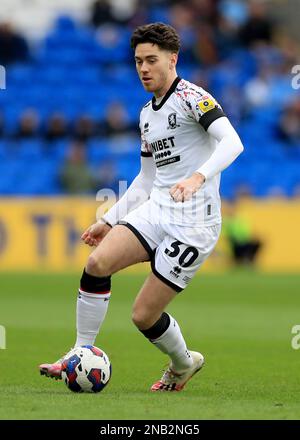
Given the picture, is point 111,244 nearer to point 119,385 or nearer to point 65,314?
point 119,385

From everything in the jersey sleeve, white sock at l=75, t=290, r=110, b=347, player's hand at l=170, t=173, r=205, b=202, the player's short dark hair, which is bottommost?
white sock at l=75, t=290, r=110, b=347

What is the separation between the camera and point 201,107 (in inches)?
296

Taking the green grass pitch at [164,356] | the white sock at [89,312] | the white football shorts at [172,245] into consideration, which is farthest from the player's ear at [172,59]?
the green grass pitch at [164,356]

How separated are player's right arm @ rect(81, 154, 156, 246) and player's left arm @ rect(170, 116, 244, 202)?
0.77 meters

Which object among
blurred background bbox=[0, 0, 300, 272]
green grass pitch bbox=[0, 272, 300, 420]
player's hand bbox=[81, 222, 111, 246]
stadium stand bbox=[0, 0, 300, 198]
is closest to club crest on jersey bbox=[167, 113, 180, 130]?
player's hand bbox=[81, 222, 111, 246]

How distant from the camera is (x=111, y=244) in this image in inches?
296

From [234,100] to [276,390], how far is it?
17736 mm

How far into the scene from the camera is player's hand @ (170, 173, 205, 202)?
6.88 meters

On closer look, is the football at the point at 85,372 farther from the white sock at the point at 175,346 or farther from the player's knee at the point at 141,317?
the white sock at the point at 175,346

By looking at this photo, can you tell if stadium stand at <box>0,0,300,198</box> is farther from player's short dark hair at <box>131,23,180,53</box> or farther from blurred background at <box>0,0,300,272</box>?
player's short dark hair at <box>131,23,180,53</box>

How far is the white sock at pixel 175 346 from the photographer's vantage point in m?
7.78
